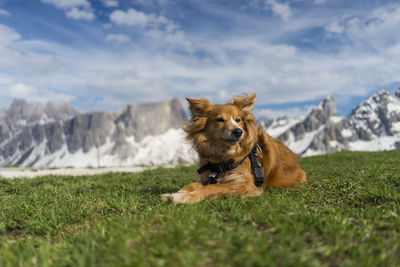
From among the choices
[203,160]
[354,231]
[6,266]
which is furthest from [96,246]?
[203,160]

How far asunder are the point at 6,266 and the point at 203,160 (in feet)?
14.6

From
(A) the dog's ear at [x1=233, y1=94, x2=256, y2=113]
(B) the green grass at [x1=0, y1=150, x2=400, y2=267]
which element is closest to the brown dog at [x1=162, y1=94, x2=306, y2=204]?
(A) the dog's ear at [x1=233, y1=94, x2=256, y2=113]

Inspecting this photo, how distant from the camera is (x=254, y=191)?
19.8 ft

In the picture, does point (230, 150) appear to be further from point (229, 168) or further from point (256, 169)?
point (256, 169)

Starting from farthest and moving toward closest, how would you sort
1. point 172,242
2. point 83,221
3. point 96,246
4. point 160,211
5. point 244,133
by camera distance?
point 244,133 < point 83,221 < point 160,211 < point 96,246 < point 172,242

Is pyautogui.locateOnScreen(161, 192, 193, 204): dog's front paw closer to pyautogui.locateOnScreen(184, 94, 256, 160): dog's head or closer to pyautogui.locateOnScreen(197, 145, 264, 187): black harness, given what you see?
pyautogui.locateOnScreen(197, 145, 264, 187): black harness

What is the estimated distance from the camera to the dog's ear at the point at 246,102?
269 inches

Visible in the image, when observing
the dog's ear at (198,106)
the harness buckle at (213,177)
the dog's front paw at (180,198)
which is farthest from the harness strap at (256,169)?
the dog's front paw at (180,198)

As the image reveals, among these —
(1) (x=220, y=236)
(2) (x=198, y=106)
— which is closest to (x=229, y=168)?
(2) (x=198, y=106)

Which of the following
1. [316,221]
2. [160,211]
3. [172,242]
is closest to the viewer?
[172,242]

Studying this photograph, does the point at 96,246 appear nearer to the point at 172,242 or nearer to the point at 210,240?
the point at 172,242

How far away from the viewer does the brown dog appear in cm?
589

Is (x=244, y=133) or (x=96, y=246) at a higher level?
(x=244, y=133)

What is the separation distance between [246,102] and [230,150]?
142cm
